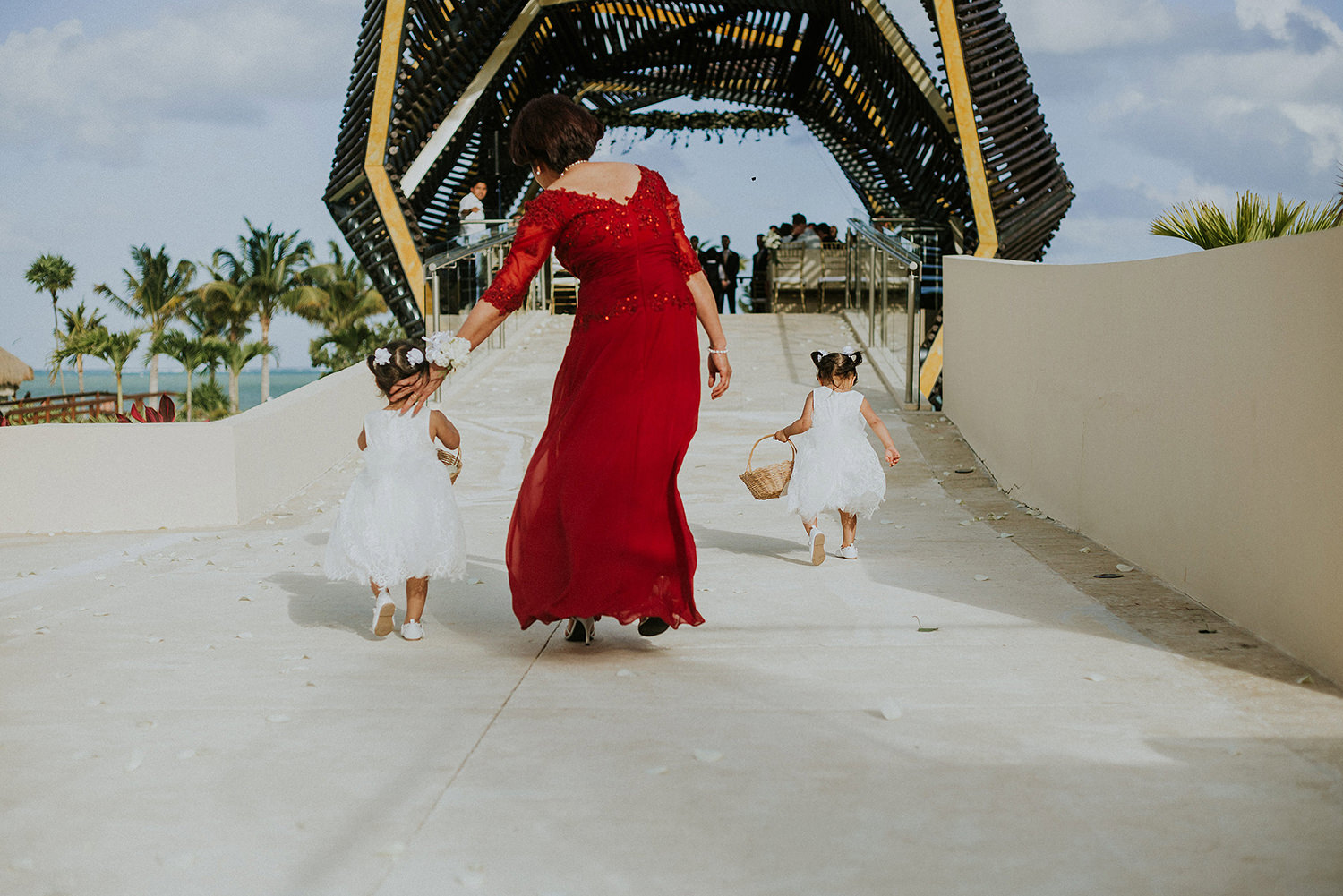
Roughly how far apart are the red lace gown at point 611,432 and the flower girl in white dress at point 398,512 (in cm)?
33

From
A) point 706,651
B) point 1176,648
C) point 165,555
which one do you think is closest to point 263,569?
point 165,555

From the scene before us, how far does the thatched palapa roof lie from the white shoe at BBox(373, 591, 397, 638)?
24221 millimetres

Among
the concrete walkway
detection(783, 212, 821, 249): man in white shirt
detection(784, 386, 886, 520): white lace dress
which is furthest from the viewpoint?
detection(783, 212, 821, 249): man in white shirt

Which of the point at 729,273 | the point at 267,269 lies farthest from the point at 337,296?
Result: the point at 729,273

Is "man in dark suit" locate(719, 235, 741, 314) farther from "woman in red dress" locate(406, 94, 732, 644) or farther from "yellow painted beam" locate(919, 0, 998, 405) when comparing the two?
"woman in red dress" locate(406, 94, 732, 644)

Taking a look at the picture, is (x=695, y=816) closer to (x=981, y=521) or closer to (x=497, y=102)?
(x=981, y=521)

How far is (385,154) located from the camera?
58.0ft

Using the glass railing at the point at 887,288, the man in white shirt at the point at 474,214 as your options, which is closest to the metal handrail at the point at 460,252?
the man in white shirt at the point at 474,214

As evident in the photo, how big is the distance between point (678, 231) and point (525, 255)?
1.75 ft

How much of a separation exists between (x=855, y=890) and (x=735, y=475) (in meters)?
6.39

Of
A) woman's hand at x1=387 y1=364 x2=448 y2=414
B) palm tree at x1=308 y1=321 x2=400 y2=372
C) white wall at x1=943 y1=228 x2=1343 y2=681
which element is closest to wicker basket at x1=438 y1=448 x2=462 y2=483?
woman's hand at x1=387 y1=364 x2=448 y2=414

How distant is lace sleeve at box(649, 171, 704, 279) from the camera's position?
14.3 feet

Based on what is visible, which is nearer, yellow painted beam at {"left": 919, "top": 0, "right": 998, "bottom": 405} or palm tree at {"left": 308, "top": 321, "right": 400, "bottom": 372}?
yellow painted beam at {"left": 919, "top": 0, "right": 998, "bottom": 405}

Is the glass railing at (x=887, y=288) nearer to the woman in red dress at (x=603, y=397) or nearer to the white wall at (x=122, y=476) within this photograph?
the white wall at (x=122, y=476)
